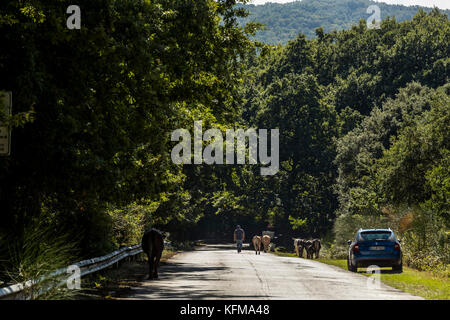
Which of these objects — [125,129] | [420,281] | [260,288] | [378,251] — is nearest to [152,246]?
[125,129]

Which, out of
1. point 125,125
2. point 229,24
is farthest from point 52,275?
point 229,24

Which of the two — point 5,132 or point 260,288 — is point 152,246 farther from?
point 5,132

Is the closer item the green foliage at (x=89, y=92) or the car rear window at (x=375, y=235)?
Result: the green foliage at (x=89, y=92)

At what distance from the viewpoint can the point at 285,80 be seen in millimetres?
73750

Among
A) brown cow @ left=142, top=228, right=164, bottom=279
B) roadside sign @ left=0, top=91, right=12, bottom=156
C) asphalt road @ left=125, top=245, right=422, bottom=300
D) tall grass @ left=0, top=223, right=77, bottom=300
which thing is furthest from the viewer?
brown cow @ left=142, top=228, right=164, bottom=279

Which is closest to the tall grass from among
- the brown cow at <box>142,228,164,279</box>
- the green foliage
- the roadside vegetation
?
the green foliage

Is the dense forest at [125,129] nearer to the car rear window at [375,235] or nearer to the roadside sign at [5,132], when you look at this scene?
the roadside sign at [5,132]

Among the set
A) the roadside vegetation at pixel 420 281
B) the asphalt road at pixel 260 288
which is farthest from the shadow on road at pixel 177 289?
the roadside vegetation at pixel 420 281

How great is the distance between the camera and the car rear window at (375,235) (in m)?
25.0

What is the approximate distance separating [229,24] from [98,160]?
8455mm

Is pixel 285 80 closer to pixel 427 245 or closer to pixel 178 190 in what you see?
pixel 178 190

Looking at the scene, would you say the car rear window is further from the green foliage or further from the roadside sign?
the roadside sign

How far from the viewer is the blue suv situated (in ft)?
81.1

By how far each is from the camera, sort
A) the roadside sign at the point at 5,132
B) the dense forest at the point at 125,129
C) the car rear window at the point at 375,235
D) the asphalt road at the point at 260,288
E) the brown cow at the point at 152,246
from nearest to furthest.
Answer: the roadside sign at the point at 5,132 < the dense forest at the point at 125,129 < the asphalt road at the point at 260,288 < the brown cow at the point at 152,246 < the car rear window at the point at 375,235
